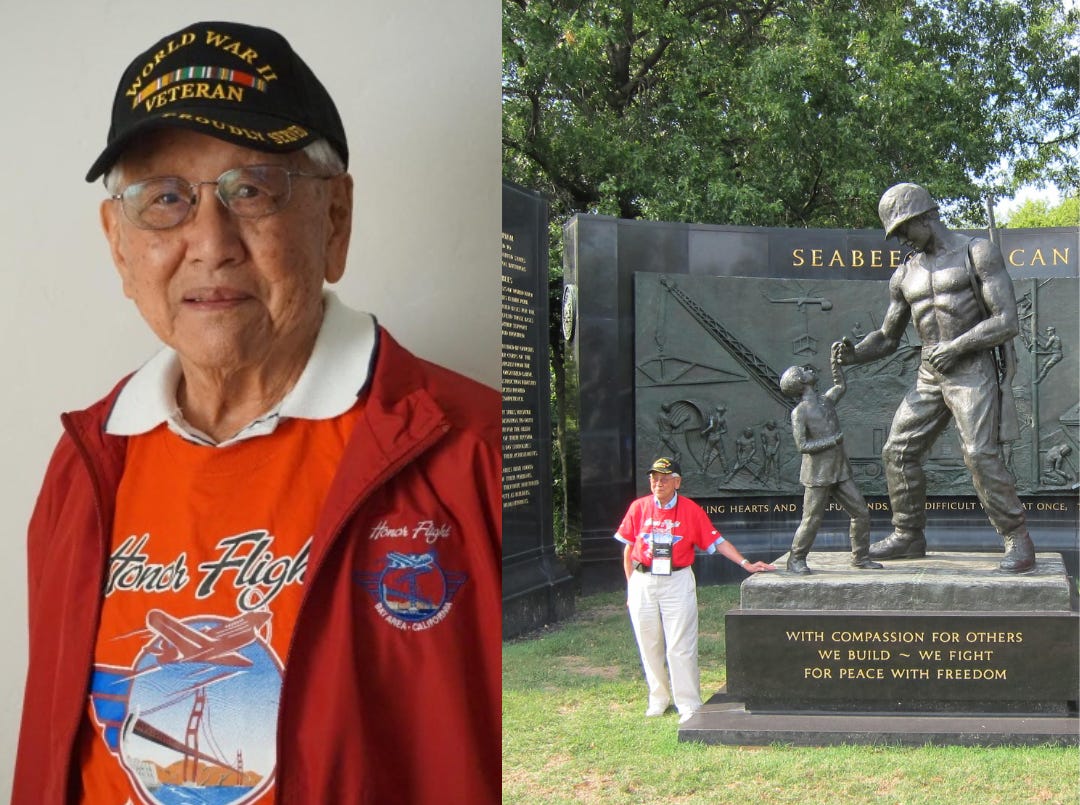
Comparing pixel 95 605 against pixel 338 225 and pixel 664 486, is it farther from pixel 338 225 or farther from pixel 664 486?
pixel 664 486

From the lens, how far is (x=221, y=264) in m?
1.49

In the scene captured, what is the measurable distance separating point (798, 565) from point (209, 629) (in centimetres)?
109

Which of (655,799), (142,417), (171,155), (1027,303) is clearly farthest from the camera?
(1027,303)

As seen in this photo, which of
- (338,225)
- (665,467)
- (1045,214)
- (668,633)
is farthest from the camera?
(665,467)

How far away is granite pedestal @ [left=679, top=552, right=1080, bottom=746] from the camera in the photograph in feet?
5.67

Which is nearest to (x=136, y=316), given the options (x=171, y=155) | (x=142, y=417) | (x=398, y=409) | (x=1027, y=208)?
(x=142, y=417)

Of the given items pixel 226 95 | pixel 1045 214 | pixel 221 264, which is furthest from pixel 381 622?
pixel 1045 214

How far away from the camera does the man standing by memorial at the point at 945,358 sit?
1765mm

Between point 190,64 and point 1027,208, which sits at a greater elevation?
point 190,64

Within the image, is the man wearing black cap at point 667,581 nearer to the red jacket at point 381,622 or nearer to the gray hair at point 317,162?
the red jacket at point 381,622

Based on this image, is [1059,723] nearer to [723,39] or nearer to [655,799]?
[655,799]

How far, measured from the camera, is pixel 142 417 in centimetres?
164

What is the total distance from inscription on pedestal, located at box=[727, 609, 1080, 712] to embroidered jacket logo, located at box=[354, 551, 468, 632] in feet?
2.00

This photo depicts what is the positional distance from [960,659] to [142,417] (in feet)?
4.59
